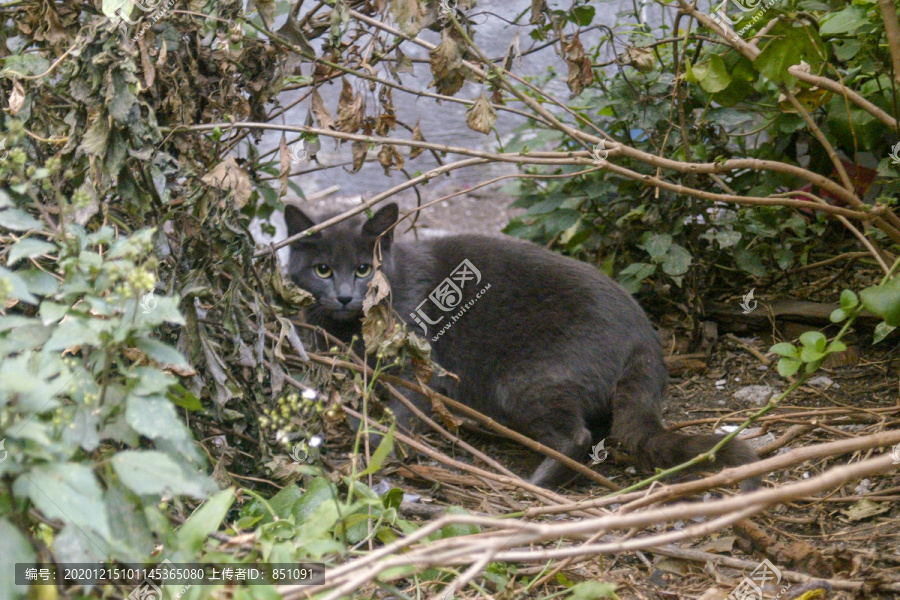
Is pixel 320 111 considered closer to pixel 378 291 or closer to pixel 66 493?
pixel 378 291

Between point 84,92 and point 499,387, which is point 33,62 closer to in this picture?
point 84,92

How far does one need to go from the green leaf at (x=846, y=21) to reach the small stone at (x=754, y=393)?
4.36ft

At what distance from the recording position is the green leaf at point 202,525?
1162 millimetres

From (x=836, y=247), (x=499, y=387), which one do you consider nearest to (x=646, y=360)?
(x=499, y=387)

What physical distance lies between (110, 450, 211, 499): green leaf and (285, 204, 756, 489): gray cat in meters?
1.56

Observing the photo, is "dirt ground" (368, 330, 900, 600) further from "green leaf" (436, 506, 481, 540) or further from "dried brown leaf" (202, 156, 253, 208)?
"dried brown leaf" (202, 156, 253, 208)

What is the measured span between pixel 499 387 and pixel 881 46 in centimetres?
178

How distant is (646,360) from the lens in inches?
107

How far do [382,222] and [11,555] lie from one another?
7.54ft

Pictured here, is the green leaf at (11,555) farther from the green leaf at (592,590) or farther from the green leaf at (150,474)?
the green leaf at (592,590)

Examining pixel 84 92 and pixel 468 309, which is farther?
pixel 468 309

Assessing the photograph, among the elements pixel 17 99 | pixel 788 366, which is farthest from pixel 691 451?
pixel 17 99

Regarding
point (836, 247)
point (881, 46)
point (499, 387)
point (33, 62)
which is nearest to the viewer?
point (33, 62)

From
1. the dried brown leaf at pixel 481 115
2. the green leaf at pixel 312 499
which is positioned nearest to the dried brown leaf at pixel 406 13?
the dried brown leaf at pixel 481 115
